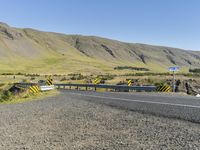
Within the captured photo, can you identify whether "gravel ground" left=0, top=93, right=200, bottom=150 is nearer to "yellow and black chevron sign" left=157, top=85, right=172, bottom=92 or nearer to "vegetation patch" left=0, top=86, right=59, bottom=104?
"vegetation patch" left=0, top=86, right=59, bottom=104

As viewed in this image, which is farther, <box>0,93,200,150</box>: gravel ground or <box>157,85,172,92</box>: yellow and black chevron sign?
<box>157,85,172,92</box>: yellow and black chevron sign

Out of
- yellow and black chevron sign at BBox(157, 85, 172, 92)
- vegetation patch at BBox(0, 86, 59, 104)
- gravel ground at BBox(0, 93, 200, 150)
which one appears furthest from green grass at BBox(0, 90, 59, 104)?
yellow and black chevron sign at BBox(157, 85, 172, 92)

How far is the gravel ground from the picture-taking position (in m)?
8.92

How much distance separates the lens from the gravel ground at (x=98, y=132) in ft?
29.3

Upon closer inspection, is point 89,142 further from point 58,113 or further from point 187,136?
point 58,113

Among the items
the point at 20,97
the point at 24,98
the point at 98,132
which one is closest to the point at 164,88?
the point at 24,98

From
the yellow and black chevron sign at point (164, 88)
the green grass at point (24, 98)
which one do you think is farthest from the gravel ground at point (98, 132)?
the yellow and black chevron sign at point (164, 88)

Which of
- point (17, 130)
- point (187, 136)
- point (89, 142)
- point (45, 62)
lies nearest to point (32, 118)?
point (17, 130)

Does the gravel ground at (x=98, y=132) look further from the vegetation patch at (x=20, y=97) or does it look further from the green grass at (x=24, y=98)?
the vegetation patch at (x=20, y=97)

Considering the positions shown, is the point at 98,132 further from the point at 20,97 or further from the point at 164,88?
the point at 164,88

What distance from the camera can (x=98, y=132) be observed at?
35.3 feet

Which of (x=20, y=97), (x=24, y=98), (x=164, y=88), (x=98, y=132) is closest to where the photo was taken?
(x=98, y=132)

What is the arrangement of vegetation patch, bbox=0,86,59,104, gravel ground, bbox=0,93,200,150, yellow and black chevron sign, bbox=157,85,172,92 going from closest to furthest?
1. gravel ground, bbox=0,93,200,150
2. vegetation patch, bbox=0,86,59,104
3. yellow and black chevron sign, bbox=157,85,172,92

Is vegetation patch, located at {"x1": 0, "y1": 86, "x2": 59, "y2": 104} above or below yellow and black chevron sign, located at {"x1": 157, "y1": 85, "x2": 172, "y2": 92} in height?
below
